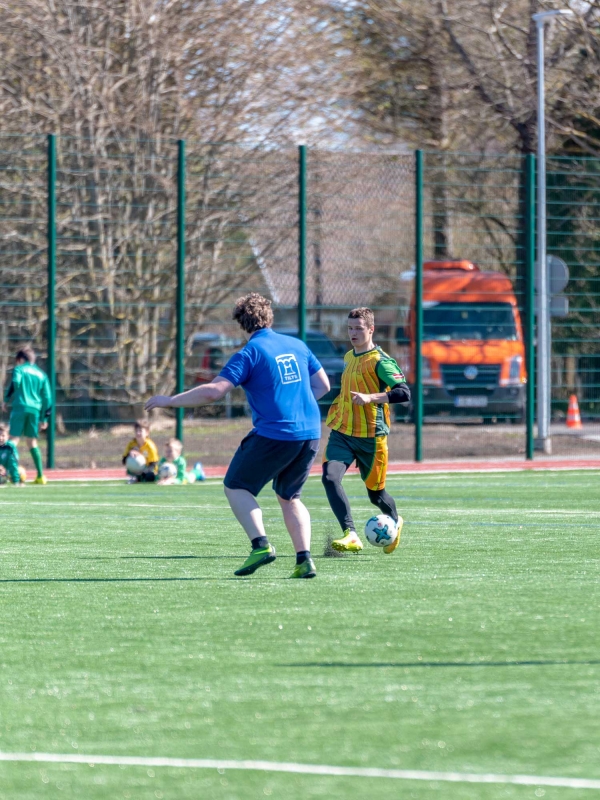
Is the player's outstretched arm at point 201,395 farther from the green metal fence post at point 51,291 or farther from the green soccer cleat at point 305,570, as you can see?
the green metal fence post at point 51,291

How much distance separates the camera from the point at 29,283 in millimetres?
22547

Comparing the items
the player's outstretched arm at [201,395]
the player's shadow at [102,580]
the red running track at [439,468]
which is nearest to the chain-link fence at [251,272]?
the red running track at [439,468]

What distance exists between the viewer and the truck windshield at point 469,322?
2364 cm

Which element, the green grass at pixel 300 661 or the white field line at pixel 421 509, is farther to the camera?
the white field line at pixel 421 509

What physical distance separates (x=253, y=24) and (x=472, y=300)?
653cm

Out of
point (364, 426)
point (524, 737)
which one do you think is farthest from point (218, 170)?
point (524, 737)

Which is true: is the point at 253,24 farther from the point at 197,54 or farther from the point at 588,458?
the point at 588,458

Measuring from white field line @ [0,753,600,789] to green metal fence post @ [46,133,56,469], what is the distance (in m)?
15.5

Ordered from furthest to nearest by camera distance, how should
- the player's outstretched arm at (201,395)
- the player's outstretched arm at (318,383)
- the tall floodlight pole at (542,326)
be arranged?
the tall floodlight pole at (542,326) < the player's outstretched arm at (318,383) < the player's outstretched arm at (201,395)

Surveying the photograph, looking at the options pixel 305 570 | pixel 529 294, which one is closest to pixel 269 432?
pixel 305 570

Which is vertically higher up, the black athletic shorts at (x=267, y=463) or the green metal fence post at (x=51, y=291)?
the green metal fence post at (x=51, y=291)

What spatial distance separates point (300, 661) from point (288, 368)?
290 cm

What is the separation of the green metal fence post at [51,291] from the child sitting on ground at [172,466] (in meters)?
2.31

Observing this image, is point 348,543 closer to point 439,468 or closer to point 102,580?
point 102,580
